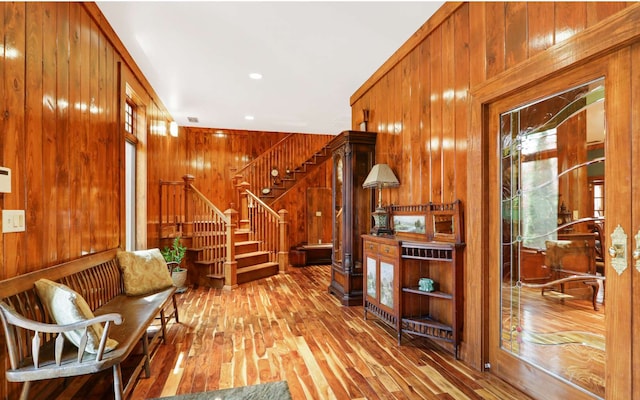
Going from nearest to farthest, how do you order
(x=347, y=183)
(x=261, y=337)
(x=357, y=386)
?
(x=357, y=386), (x=261, y=337), (x=347, y=183)

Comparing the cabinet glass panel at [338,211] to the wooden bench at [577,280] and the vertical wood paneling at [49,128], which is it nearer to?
the wooden bench at [577,280]

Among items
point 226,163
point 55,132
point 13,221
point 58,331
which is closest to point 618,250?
point 58,331

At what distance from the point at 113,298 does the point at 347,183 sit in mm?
2974

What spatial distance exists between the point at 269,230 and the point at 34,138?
16.5 ft


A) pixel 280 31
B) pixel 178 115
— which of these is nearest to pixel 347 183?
pixel 280 31

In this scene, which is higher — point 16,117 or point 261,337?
point 16,117

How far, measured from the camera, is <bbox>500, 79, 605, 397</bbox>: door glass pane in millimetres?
1856

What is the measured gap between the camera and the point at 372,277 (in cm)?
363

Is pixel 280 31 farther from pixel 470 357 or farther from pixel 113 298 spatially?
pixel 470 357

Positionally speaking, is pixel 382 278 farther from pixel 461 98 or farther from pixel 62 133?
pixel 62 133

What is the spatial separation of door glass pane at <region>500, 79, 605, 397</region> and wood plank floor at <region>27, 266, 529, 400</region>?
470 mm

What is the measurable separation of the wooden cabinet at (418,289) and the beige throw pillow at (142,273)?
89.5 inches

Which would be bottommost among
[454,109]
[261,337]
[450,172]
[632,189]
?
[261,337]

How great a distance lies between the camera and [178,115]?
21.1ft
